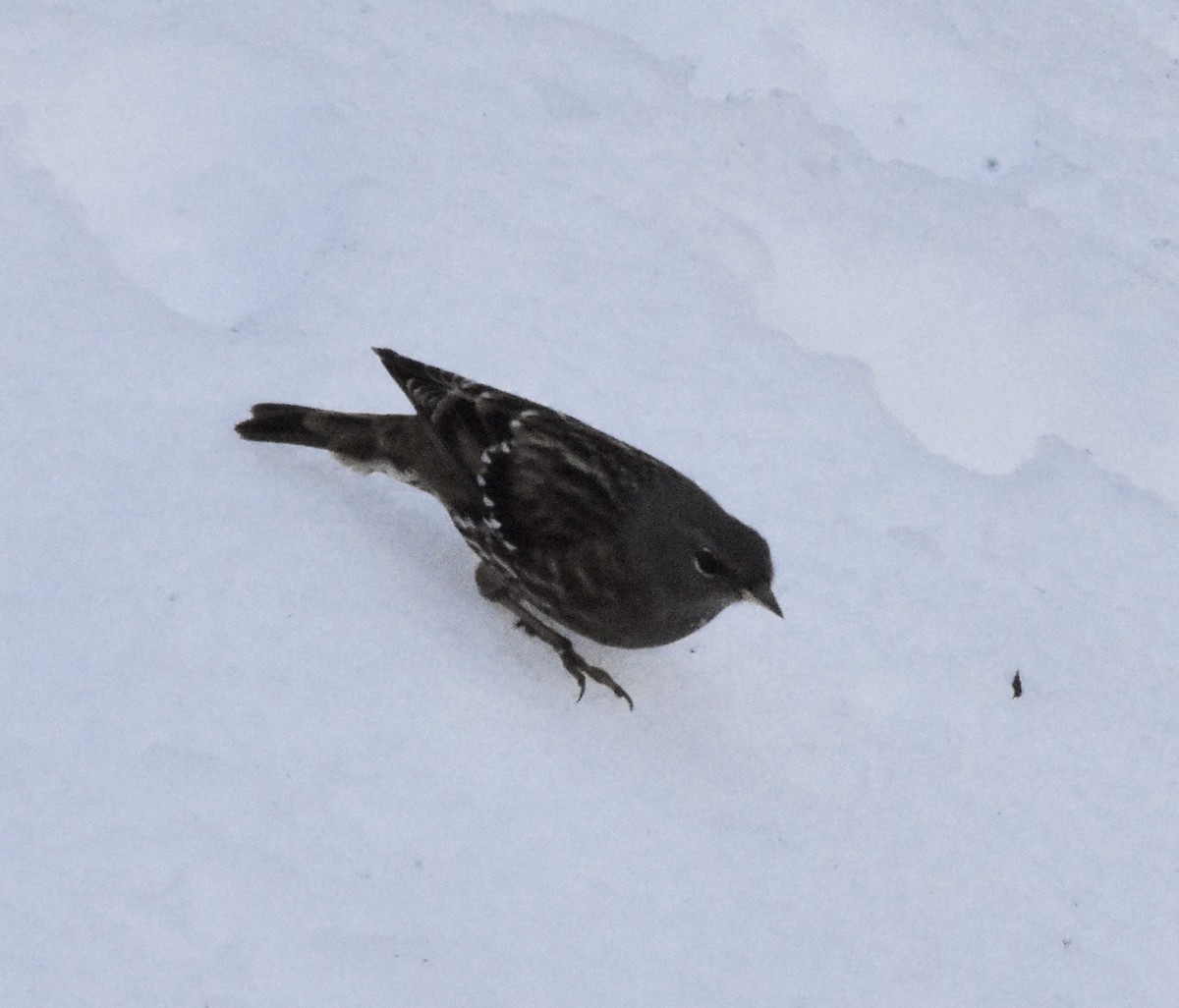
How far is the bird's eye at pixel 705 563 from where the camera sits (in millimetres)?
4020

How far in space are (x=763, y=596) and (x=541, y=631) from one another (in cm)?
65

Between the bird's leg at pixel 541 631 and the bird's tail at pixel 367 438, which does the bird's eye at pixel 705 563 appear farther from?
the bird's tail at pixel 367 438

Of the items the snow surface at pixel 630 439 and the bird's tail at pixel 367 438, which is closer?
the snow surface at pixel 630 439

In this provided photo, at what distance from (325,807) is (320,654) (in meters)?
0.49

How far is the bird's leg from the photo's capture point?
4.16m

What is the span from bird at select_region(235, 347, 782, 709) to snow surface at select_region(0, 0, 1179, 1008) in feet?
0.45

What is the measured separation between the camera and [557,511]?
13.8 ft

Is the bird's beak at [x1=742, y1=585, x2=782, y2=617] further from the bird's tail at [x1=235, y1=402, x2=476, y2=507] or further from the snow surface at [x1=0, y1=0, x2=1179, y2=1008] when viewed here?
the bird's tail at [x1=235, y1=402, x2=476, y2=507]

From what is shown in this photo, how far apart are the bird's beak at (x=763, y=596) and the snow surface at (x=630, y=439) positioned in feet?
1.24

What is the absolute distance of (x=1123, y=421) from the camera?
5402 mm

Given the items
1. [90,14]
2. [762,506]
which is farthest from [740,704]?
[90,14]

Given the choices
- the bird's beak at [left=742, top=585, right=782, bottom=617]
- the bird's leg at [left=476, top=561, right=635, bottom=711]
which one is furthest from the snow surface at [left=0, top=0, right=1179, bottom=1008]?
the bird's beak at [left=742, top=585, right=782, bottom=617]

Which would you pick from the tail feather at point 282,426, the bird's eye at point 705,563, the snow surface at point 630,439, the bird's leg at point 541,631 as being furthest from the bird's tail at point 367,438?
the bird's eye at point 705,563

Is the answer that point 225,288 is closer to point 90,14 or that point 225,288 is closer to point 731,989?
point 90,14
